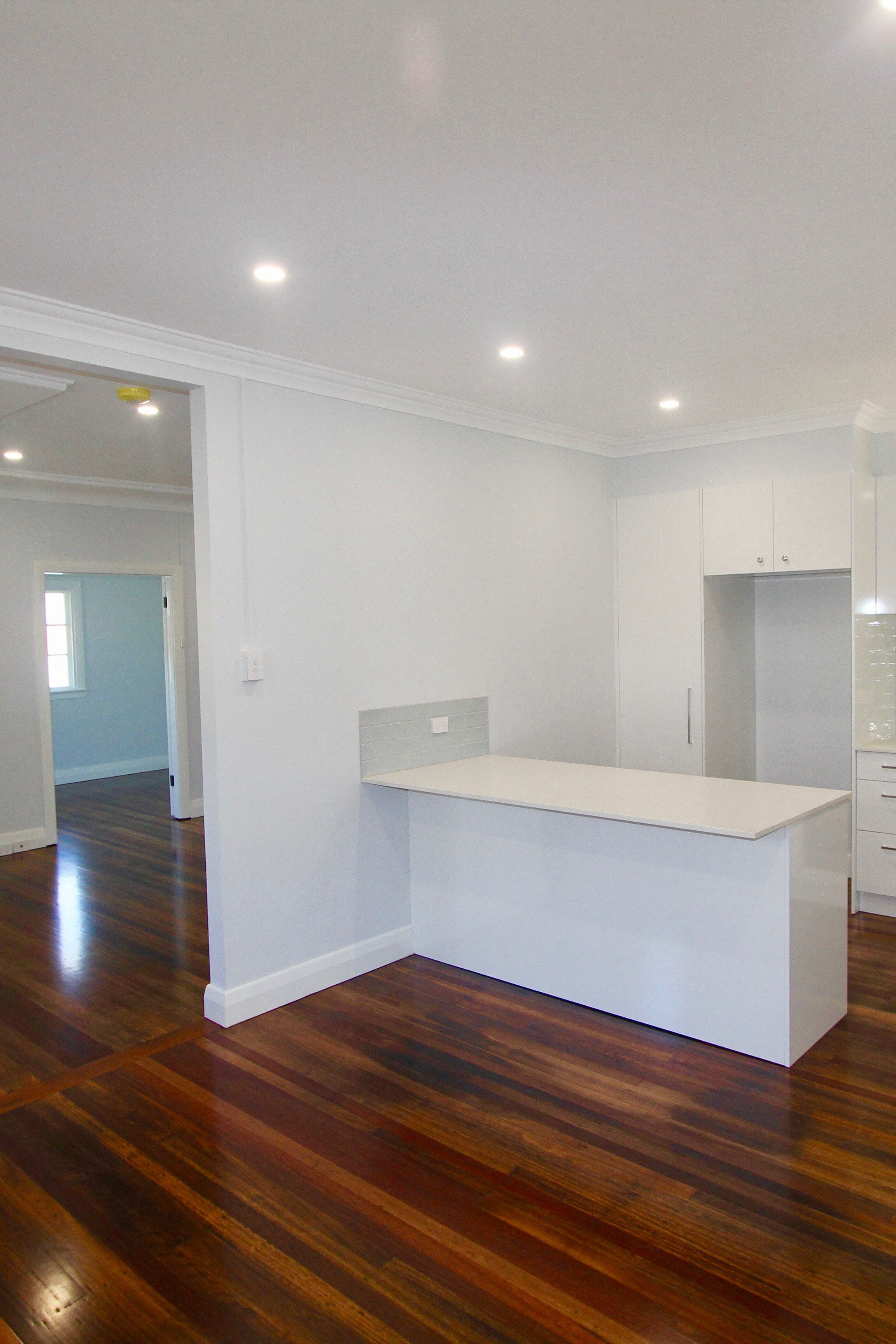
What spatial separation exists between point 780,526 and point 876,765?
4.17 feet

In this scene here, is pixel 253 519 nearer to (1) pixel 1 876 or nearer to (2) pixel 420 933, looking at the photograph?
(2) pixel 420 933

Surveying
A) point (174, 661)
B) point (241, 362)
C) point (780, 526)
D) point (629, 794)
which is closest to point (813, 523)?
point (780, 526)

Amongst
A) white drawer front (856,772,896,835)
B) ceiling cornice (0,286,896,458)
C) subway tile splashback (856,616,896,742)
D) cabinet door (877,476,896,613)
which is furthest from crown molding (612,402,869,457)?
white drawer front (856,772,896,835)

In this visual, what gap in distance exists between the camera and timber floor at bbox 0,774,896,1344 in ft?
6.33

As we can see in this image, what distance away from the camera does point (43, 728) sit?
20.6ft

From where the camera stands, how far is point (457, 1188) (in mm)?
2363

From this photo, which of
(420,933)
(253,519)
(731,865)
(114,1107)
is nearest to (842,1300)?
(731,865)

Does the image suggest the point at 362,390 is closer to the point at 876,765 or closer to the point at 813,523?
the point at 813,523

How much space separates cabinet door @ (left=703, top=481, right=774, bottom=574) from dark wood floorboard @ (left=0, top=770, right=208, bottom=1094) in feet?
10.7

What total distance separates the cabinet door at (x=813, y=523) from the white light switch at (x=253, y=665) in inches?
107

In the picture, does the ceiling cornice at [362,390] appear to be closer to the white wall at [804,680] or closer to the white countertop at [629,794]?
the white wall at [804,680]

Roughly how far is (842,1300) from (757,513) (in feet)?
11.7

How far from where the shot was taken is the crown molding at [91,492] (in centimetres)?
603

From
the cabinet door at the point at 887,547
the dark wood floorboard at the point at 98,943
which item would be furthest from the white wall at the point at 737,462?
the dark wood floorboard at the point at 98,943
